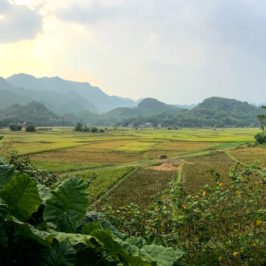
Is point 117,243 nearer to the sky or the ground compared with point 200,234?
nearer to the sky

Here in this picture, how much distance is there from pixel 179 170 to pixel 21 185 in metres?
23.4

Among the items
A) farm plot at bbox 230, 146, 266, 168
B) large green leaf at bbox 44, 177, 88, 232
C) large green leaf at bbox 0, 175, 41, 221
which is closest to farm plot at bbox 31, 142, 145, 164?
farm plot at bbox 230, 146, 266, 168

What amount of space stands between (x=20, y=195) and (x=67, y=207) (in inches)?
10.3

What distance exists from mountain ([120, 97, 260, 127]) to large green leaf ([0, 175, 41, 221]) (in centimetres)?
13021

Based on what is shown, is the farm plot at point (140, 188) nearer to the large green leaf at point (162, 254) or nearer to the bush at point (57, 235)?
the large green leaf at point (162, 254)

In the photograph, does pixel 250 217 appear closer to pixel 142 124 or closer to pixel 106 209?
pixel 106 209

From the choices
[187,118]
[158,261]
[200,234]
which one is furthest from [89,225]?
[187,118]

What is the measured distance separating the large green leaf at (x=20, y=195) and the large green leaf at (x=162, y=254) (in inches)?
24.4

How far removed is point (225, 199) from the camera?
4672mm

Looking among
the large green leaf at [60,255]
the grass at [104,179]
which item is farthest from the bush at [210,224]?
the grass at [104,179]

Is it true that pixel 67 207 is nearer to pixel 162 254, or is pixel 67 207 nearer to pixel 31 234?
pixel 31 234

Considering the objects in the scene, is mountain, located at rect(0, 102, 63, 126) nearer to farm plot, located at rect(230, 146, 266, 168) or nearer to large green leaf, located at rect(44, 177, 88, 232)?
farm plot, located at rect(230, 146, 266, 168)

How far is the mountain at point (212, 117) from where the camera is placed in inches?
5256

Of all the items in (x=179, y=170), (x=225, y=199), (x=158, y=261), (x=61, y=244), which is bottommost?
(x=179, y=170)
